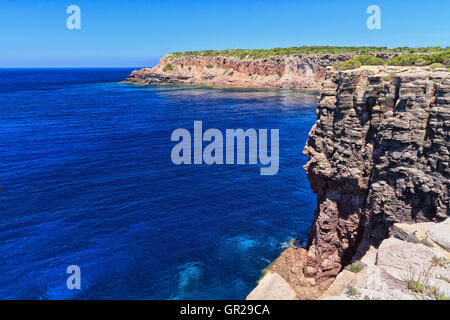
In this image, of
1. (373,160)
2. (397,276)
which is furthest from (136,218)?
(397,276)

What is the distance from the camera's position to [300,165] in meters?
59.9

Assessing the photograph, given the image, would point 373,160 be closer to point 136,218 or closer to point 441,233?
point 441,233

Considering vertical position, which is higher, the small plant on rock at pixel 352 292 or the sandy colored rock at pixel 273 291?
the sandy colored rock at pixel 273 291

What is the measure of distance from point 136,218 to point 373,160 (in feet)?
98.2

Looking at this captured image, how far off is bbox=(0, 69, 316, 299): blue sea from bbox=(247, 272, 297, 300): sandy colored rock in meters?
19.8

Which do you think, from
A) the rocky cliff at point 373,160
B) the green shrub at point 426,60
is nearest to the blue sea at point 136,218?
the rocky cliff at point 373,160

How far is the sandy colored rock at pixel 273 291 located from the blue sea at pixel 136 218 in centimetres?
1980

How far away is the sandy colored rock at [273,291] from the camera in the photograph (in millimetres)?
10453

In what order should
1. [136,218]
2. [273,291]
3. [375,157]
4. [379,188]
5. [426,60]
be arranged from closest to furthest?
[273,291] < [379,188] < [375,157] < [426,60] < [136,218]

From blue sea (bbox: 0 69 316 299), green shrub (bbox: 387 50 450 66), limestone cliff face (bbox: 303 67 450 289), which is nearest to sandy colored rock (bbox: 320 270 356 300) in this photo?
limestone cliff face (bbox: 303 67 450 289)

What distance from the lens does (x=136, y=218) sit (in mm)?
40281

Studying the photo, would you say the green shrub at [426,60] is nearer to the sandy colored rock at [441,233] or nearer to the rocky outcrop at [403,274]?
the sandy colored rock at [441,233]

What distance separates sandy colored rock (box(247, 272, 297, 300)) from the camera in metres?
10.5
